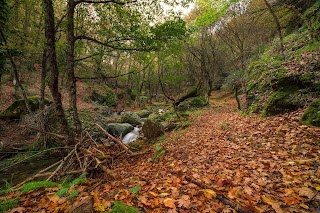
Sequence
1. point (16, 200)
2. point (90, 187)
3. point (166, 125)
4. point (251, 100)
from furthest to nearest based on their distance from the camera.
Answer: point (166, 125) → point (251, 100) → point (90, 187) → point (16, 200)

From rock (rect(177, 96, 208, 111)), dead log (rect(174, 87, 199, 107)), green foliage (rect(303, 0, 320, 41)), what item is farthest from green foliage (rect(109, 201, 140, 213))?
dead log (rect(174, 87, 199, 107))

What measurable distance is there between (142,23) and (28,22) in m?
11.5

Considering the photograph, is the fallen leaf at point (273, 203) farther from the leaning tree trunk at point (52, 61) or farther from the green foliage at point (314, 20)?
the green foliage at point (314, 20)

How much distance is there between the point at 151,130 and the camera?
8750mm

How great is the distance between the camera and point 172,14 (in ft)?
21.0

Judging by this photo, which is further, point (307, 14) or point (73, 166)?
point (307, 14)

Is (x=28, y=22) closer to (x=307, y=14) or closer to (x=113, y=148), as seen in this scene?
(x=113, y=148)

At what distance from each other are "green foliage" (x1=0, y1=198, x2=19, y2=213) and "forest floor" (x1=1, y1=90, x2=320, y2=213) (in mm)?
109

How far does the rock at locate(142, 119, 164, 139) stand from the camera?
342 inches

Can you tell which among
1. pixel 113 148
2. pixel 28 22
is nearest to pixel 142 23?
pixel 113 148

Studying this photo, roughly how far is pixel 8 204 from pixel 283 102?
8.17 meters

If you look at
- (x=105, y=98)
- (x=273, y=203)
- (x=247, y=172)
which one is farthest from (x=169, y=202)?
(x=105, y=98)

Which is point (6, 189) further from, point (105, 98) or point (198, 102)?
point (105, 98)

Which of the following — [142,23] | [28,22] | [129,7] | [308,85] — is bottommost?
[308,85]
